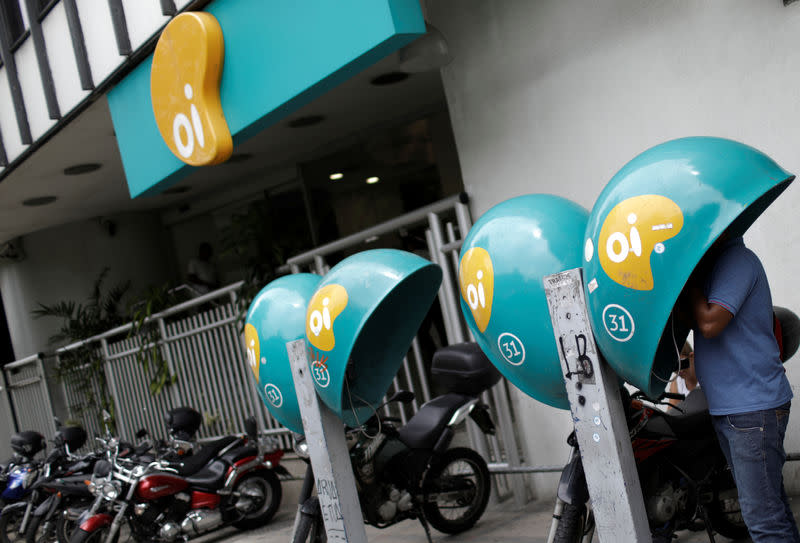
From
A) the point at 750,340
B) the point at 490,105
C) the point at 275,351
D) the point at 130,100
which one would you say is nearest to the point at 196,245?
the point at 130,100

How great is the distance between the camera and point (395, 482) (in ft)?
16.6

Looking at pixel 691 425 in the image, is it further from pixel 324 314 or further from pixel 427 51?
pixel 427 51

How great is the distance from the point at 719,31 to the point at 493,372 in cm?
251

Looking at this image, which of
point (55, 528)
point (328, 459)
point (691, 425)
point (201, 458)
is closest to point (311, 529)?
point (328, 459)

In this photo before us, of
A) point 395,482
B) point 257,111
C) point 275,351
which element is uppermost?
point 257,111

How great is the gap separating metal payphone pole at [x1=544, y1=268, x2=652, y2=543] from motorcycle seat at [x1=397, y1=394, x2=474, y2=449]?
2455mm

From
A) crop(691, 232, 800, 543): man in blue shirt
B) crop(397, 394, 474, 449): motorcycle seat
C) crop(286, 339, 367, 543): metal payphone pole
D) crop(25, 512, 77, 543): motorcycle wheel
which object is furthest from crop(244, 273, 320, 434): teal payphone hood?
crop(25, 512, 77, 543): motorcycle wheel

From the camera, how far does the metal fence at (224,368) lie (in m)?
5.88

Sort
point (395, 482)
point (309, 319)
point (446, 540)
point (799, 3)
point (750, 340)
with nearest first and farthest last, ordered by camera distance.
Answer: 1. point (750, 340)
2. point (309, 319)
3. point (799, 3)
4. point (395, 482)
5. point (446, 540)

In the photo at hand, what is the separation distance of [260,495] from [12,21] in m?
6.69

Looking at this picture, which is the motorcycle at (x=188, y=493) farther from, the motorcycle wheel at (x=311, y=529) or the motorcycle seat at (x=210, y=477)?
the motorcycle wheel at (x=311, y=529)

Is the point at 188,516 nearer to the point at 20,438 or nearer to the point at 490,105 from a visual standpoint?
the point at 20,438

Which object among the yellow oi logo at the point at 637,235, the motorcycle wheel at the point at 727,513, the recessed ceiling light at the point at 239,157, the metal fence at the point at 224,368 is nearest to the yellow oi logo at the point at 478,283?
the yellow oi logo at the point at 637,235

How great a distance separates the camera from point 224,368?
843 centimetres
